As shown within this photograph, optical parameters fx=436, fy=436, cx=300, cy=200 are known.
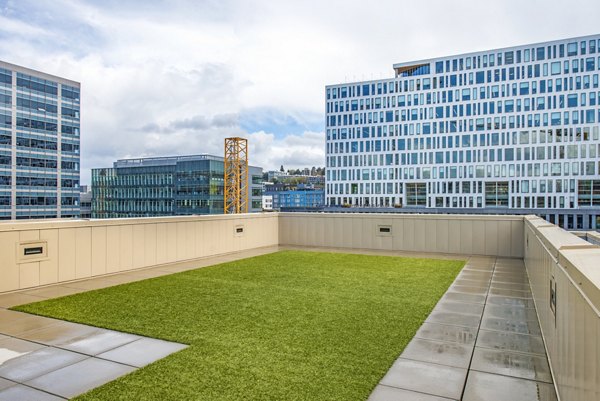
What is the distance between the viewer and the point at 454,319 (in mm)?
5137

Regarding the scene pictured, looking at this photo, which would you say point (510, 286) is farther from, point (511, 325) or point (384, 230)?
point (384, 230)

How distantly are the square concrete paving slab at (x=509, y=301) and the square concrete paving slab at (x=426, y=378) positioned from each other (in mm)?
2750

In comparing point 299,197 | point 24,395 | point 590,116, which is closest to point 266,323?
point 24,395

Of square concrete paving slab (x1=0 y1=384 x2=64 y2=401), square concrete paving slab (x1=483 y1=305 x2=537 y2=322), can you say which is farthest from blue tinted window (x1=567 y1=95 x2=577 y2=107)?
square concrete paving slab (x1=0 y1=384 x2=64 y2=401)

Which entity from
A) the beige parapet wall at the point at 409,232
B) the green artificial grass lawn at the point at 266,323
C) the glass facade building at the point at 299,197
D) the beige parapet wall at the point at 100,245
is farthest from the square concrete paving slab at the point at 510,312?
the glass facade building at the point at 299,197

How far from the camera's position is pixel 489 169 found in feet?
217

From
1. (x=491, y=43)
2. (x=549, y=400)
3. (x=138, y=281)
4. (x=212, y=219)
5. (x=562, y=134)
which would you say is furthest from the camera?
(x=491, y=43)

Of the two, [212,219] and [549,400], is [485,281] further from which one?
[212,219]

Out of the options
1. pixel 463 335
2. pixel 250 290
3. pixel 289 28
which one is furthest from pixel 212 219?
pixel 289 28

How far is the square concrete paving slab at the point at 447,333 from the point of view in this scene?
4.40m

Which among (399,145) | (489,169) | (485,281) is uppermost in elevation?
(399,145)

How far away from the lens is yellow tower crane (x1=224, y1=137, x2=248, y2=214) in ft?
254

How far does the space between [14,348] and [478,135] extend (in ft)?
234

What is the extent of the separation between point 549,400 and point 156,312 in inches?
163
